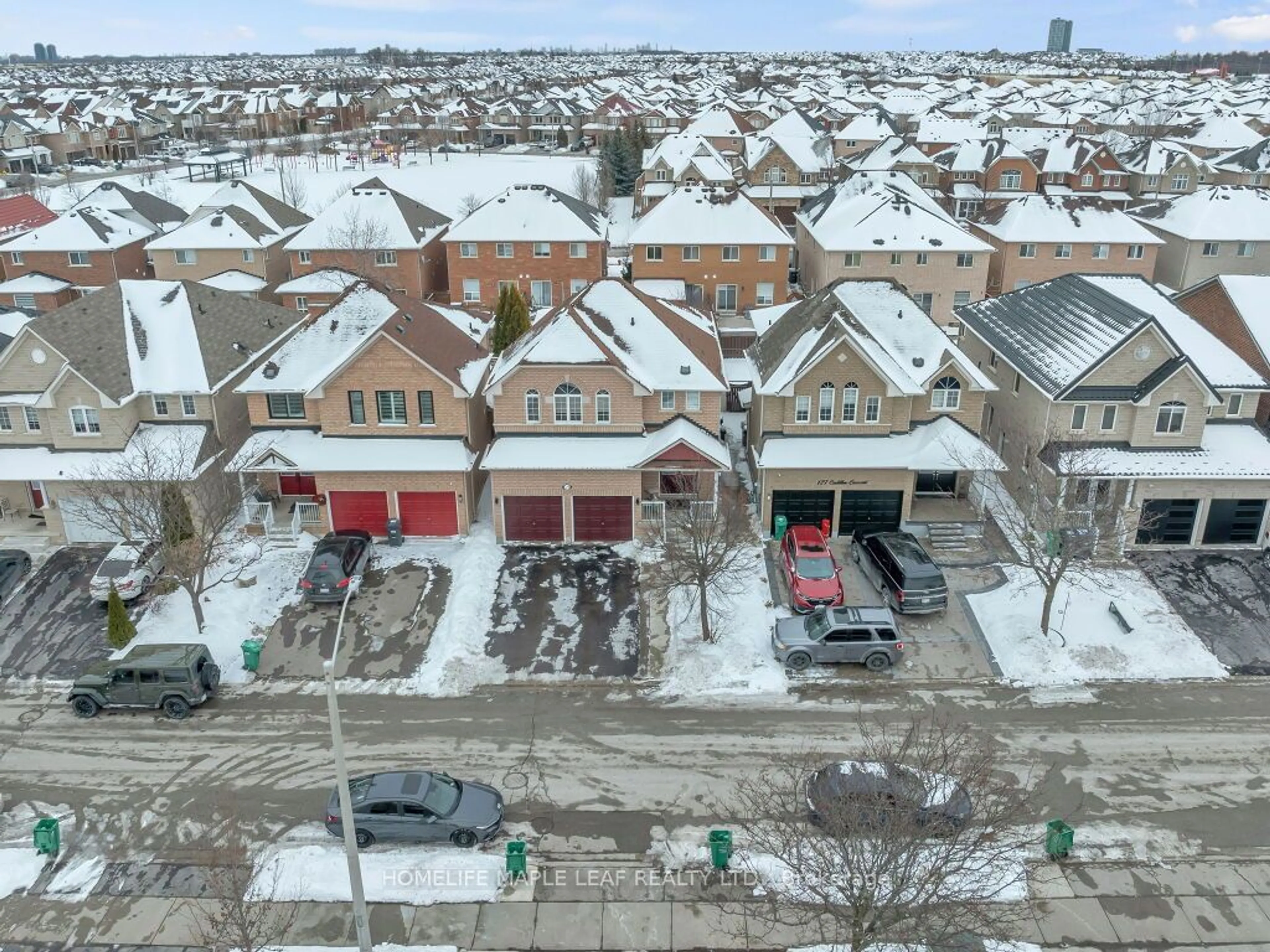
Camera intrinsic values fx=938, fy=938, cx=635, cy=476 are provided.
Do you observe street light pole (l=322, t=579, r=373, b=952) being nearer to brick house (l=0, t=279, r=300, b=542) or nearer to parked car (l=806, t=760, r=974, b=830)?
parked car (l=806, t=760, r=974, b=830)

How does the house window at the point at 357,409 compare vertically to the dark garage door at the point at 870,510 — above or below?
above

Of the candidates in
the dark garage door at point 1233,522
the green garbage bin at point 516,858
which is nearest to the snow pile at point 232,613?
the green garbage bin at point 516,858

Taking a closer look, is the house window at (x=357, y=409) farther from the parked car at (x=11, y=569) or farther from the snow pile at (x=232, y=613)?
the parked car at (x=11, y=569)

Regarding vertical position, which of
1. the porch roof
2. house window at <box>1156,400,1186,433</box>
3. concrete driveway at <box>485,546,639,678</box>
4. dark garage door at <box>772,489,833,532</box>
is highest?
house window at <box>1156,400,1186,433</box>

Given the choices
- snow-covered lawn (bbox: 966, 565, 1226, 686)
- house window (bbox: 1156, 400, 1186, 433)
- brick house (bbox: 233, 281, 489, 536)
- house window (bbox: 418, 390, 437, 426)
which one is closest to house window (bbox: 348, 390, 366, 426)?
brick house (bbox: 233, 281, 489, 536)

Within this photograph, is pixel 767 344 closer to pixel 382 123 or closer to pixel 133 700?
pixel 133 700
